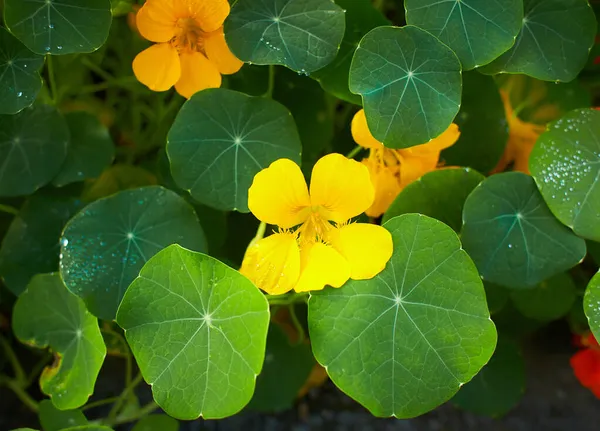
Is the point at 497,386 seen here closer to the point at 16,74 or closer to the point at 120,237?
the point at 120,237

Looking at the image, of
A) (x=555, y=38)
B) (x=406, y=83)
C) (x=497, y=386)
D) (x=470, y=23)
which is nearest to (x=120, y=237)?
(x=406, y=83)

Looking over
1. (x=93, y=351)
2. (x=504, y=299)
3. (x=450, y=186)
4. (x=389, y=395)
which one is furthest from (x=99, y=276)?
(x=504, y=299)

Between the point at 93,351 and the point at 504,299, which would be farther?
the point at 504,299

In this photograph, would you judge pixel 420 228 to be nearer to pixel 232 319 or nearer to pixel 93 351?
pixel 232 319

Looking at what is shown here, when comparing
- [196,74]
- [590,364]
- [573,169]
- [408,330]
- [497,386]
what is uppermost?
[196,74]

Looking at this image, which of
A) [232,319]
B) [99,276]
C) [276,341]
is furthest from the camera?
[276,341]

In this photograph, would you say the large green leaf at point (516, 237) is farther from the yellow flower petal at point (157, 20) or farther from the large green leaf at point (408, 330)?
the yellow flower petal at point (157, 20)

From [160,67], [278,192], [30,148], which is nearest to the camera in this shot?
[278,192]
